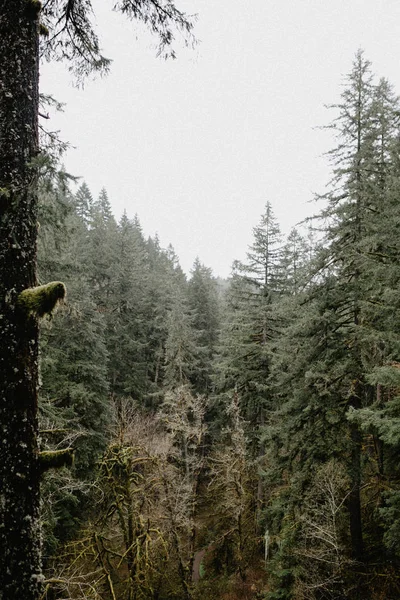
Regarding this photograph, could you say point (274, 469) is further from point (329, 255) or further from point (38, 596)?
point (38, 596)

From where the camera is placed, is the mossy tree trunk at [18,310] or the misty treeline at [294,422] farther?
the misty treeline at [294,422]

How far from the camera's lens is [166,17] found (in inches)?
169

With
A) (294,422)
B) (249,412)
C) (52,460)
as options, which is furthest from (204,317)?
(52,460)

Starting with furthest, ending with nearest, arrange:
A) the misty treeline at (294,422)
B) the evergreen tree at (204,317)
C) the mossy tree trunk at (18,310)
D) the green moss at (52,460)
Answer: the evergreen tree at (204,317) < the misty treeline at (294,422) < the green moss at (52,460) < the mossy tree trunk at (18,310)

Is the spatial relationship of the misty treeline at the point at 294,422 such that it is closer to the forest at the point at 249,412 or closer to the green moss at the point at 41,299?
the forest at the point at 249,412

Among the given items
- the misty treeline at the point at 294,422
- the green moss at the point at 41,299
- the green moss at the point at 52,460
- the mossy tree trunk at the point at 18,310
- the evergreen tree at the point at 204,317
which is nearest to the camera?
the mossy tree trunk at the point at 18,310

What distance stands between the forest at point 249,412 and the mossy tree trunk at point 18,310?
0.01 m

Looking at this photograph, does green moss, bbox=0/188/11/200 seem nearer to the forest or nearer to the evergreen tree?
the forest

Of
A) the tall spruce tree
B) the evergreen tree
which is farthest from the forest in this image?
the evergreen tree

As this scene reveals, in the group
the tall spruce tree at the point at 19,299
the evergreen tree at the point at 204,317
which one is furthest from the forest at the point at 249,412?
the evergreen tree at the point at 204,317

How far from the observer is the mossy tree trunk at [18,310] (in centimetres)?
254

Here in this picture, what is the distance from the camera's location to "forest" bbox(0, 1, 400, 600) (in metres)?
2.79

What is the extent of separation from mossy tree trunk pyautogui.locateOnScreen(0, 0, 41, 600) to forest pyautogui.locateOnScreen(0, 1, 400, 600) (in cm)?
1

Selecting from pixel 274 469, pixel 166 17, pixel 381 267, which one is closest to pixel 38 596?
pixel 166 17
